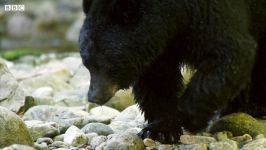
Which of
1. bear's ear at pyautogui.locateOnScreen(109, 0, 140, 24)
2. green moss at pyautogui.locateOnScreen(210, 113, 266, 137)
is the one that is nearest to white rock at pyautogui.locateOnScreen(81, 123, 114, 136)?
green moss at pyautogui.locateOnScreen(210, 113, 266, 137)

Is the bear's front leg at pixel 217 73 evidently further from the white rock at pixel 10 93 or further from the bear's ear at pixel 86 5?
the white rock at pixel 10 93

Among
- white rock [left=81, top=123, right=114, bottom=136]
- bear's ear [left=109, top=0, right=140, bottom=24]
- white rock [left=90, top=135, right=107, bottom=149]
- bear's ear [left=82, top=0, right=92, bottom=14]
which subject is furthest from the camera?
white rock [left=81, top=123, right=114, bottom=136]

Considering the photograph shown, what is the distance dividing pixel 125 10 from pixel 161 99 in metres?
0.88

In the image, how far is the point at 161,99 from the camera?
15.1 feet

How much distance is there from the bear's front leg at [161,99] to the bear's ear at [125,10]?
526 millimetres

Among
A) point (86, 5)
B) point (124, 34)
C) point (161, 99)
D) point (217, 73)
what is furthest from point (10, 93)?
point (217, 73)

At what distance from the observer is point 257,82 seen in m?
4.93

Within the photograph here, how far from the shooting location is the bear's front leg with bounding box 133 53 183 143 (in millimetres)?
4469

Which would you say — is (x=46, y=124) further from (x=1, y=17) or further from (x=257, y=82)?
(x=1, y=17)

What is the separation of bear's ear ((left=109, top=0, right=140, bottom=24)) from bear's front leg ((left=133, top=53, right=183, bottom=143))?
526 millimetres

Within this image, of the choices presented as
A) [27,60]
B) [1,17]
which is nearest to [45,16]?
[1,17]

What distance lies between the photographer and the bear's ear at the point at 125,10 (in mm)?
3963

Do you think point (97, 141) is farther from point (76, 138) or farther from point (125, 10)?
point (125, 10)

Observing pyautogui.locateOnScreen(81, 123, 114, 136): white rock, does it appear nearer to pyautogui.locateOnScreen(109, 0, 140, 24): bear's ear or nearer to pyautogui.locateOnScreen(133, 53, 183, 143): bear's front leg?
pyautogui.locateOnScreen(133, 53, 183, 143): bear's front leg
